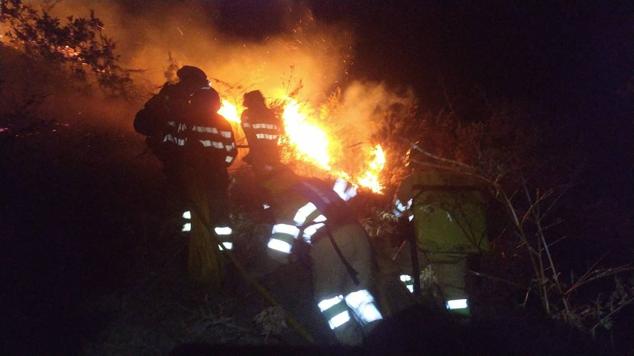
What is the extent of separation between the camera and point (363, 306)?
343 cm

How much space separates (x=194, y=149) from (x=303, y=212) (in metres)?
1.42

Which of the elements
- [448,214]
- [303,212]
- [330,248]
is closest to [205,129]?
[303,212]

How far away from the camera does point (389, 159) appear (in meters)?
8.34

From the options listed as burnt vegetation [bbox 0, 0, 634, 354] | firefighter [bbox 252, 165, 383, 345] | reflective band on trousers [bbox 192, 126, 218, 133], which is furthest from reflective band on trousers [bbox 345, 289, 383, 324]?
reflective band on trousers [bbox 192, 126, 218, 133]

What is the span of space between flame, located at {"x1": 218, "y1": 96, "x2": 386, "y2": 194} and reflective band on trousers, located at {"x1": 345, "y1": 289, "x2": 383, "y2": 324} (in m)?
4.11

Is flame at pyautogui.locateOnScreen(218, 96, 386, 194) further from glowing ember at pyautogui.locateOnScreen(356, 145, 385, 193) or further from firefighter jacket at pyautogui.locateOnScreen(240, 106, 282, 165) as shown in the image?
firefighter jacket at pyautogui.locateOnScreen(240, 106, 282, 165)

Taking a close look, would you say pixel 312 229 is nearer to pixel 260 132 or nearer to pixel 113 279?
pixel 260 132

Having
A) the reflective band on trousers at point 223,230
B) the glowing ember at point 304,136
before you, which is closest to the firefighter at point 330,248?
the reflective band on trousers at point 223,230

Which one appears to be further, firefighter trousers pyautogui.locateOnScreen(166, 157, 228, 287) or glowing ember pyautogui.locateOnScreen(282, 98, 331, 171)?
glowing ember pyautogui.locateOnScreen(282, 98, 331, 171)

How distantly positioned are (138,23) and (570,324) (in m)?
9.16

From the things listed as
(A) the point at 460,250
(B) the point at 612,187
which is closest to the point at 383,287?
(A) the point at 460,250

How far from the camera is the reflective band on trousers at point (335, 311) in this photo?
3447 millimetres

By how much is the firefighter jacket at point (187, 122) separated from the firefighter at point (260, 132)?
0.86 ft

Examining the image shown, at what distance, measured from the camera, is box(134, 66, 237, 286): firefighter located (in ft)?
13.2
